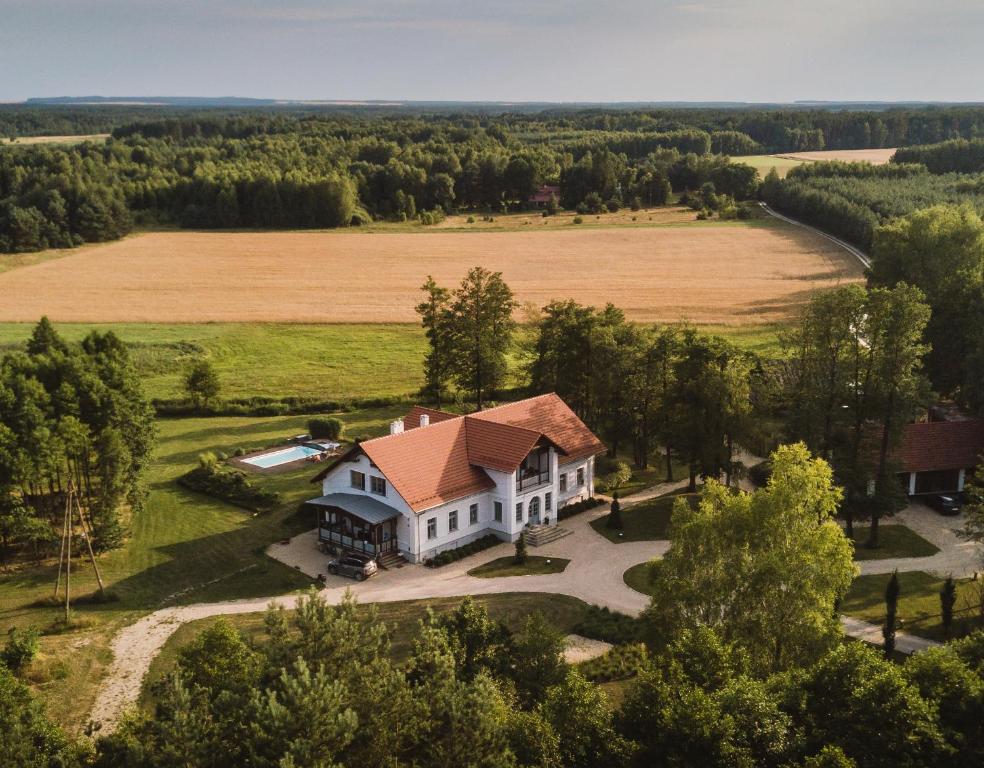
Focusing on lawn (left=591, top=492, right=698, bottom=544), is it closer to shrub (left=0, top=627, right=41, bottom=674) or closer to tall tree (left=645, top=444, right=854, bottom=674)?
tall tree (left=645, top=444, right=854, bottom=674)

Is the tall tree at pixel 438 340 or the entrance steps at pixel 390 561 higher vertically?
the tall tree at pixel 438 340

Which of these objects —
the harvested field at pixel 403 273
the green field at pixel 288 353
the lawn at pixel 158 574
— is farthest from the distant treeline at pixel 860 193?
the lawn at pixel 158 574

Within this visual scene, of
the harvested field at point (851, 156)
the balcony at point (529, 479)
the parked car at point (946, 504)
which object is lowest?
the parked car at point (946, 504)

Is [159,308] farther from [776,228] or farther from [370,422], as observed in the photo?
[776,228]

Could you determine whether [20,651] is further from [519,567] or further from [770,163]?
[770,163]

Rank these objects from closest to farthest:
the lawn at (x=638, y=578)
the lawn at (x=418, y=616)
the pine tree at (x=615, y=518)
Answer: the lawn at (x=418, y=616) < the lawn at (x=638, y=578) < the pine tree at (x=615, y=518)

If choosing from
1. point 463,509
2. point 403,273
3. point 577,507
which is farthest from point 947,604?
point 403,273

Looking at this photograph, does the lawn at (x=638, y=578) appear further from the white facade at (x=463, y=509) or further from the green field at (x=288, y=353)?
the green field at (x=288, y=353)

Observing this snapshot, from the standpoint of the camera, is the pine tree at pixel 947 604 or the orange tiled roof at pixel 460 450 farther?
the orange tiled roof at pixel 460 450
